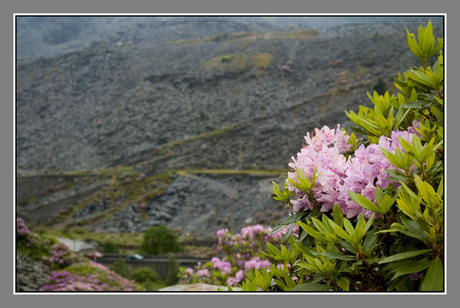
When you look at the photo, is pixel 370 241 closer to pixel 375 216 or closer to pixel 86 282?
pixel 375 216

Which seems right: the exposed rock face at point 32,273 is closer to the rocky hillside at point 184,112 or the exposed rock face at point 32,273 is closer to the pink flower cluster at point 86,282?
the pink flower cluster at point 86,282

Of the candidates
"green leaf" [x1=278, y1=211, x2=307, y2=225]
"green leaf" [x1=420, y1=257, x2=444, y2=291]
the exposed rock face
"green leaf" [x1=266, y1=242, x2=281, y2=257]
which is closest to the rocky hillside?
the exposed rock face

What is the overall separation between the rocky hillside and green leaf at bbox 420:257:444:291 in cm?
1729

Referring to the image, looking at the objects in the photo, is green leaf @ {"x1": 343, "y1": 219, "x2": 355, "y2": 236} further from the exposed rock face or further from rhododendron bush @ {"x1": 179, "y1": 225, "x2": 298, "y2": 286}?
the exposed rock face

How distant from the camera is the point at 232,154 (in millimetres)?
28656

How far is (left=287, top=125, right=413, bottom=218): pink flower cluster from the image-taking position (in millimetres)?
988

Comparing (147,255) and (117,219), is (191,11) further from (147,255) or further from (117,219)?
(117,219)

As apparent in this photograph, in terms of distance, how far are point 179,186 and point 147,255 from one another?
33.5 ft

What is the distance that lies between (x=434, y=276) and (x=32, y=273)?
7.11 meters

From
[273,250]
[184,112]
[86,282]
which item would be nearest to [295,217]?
[273,250]

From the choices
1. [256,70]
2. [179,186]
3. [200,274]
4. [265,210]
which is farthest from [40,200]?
[200,274]

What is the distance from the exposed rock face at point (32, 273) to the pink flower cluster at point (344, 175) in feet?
19.5

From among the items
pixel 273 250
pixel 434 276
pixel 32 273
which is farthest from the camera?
pixel 32 273

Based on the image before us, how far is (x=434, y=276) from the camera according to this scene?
86cm
